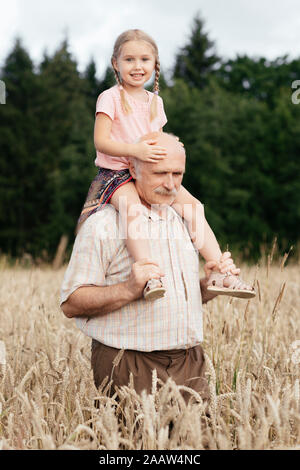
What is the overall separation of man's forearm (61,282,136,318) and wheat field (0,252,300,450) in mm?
335

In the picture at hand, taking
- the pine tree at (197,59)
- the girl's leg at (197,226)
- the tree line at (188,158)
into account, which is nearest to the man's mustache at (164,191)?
the girl's leg at (197,226)

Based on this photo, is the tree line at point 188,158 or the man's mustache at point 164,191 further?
the tree line at point 188,158

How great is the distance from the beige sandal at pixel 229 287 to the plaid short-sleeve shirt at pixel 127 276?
0.29ft

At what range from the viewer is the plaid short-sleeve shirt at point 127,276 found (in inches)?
97.0

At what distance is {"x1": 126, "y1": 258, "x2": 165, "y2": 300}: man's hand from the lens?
92.0 inches

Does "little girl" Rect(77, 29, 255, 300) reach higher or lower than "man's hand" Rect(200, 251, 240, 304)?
higher

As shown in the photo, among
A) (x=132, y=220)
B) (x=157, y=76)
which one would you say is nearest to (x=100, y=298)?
(x=132, y=220)

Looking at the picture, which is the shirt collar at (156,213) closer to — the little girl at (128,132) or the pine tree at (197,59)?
the little girl at (128,132)

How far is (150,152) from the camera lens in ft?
7.98

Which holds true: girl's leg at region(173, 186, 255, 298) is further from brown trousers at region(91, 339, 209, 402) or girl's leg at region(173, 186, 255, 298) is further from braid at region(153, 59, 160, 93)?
braid at region(153, 59, 160, 93)

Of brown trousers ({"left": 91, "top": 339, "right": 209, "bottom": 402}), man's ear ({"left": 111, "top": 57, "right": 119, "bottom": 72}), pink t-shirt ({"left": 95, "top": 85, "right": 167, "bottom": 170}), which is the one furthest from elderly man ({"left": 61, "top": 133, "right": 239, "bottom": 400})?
man's ear ({"left": 111, "top": 57, "right": 119, "bottom": 72})
